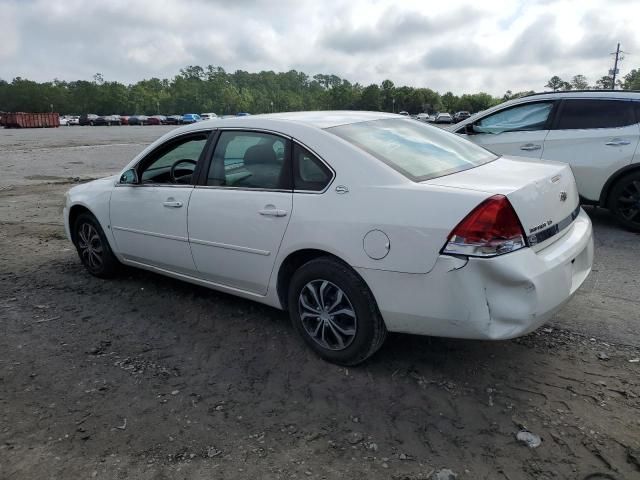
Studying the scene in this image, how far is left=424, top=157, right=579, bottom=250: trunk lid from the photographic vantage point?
283 cm

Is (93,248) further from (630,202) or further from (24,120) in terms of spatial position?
(24,120)

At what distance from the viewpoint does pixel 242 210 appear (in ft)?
11.8

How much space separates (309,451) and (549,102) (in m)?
5.97

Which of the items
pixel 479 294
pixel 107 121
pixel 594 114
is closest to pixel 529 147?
pixel 594 114

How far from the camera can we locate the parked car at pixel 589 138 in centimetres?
619

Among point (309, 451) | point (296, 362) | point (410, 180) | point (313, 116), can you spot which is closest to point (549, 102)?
point (313, 116)

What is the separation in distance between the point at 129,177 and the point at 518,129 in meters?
5.09

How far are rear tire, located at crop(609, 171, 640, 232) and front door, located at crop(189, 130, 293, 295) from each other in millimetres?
4698

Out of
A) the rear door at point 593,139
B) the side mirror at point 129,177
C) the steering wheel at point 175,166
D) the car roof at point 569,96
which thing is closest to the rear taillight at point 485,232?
the steering wheel at point 175,166

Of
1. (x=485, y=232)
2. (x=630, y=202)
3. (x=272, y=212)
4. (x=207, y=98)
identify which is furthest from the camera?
(x=207, y=98)

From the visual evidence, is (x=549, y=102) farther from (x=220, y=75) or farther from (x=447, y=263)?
(x=220, y=75)

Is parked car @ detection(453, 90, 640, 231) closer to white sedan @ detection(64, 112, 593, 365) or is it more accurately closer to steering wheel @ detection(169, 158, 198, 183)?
white sedan @ detection(64, 112, 593, 365)

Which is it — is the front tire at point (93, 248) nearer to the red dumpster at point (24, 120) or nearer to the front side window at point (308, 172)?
the front side window at point (308, 172)

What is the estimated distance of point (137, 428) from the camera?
9.30 feet
